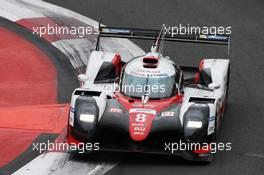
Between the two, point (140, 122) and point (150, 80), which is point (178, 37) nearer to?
point (150, 80)

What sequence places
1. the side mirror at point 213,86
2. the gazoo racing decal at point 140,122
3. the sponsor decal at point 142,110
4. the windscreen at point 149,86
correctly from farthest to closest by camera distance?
the side mirror at point 213,86 → the windscreen at point 149,86 → the sponsor decal at point 142,110 → the gazoo racing decal at point 140,122

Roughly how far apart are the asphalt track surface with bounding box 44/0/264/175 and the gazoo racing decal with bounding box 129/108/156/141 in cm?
51

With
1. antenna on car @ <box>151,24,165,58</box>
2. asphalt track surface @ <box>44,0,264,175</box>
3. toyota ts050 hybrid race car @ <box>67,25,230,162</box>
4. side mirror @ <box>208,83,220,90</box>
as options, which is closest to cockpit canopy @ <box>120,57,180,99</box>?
toyota ts050 hybrid race car @ <box>67,25,230,162</box>

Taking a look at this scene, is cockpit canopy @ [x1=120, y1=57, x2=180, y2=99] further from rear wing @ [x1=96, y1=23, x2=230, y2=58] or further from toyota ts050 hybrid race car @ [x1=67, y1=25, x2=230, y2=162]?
rear wing @ [x1=96, y1=23, x2=230, y2=58]

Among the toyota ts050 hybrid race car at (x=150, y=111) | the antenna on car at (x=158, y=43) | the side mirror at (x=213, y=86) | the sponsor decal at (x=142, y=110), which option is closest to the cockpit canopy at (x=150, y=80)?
the toyota ts050 hybrid race car at (x=150, y=111)

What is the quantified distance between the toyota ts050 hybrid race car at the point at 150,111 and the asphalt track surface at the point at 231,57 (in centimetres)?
32

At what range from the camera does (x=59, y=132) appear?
50.7ft

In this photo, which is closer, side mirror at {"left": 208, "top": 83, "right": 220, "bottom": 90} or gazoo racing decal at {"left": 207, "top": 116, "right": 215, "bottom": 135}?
gazoo racing decal at {"left": 207, "top": 116, "right": 215, "bottom": 135}

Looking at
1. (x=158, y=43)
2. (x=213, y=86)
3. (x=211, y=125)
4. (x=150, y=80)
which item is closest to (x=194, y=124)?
(x=211, y=125)

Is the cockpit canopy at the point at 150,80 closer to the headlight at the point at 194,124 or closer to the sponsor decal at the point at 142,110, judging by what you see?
the sponsor decal at the point at 142,110

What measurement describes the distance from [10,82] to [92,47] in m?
2.95

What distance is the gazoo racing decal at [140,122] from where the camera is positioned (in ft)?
45.7

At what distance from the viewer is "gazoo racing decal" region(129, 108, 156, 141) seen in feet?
45.7

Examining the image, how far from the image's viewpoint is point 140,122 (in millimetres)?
14094
